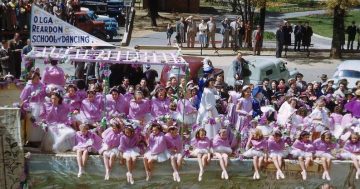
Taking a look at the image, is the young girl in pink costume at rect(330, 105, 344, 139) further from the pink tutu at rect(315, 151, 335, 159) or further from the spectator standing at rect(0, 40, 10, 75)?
the spectator standing at rect(0, 40, 10, 75)

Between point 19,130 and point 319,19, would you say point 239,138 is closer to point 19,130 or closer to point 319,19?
point 19,130

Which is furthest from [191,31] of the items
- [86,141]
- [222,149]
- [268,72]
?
[86,141]

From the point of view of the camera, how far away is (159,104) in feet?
49.3

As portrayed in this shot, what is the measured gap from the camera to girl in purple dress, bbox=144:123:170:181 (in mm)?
13461

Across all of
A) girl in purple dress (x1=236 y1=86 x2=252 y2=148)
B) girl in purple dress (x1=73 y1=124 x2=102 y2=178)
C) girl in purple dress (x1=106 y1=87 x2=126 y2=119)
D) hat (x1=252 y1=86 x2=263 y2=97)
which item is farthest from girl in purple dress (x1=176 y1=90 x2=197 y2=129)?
girl in purple dress (x1=73 y1=124 x2=102 y2=178)

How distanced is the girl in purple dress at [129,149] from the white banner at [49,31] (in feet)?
8.00

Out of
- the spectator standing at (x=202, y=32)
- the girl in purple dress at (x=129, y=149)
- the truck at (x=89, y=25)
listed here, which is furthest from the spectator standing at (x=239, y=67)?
the truck at (x=89, y=25)

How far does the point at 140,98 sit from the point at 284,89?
4.71 m

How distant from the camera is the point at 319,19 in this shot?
5188cm

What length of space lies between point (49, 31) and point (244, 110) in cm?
478

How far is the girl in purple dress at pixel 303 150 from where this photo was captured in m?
13.9

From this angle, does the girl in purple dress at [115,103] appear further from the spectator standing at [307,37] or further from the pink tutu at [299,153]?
the spectator standing at [307,37]

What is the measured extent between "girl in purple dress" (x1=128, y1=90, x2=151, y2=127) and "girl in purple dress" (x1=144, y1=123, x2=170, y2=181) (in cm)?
132

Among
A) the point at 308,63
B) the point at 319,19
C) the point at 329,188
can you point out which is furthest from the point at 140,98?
the point at 319,19
